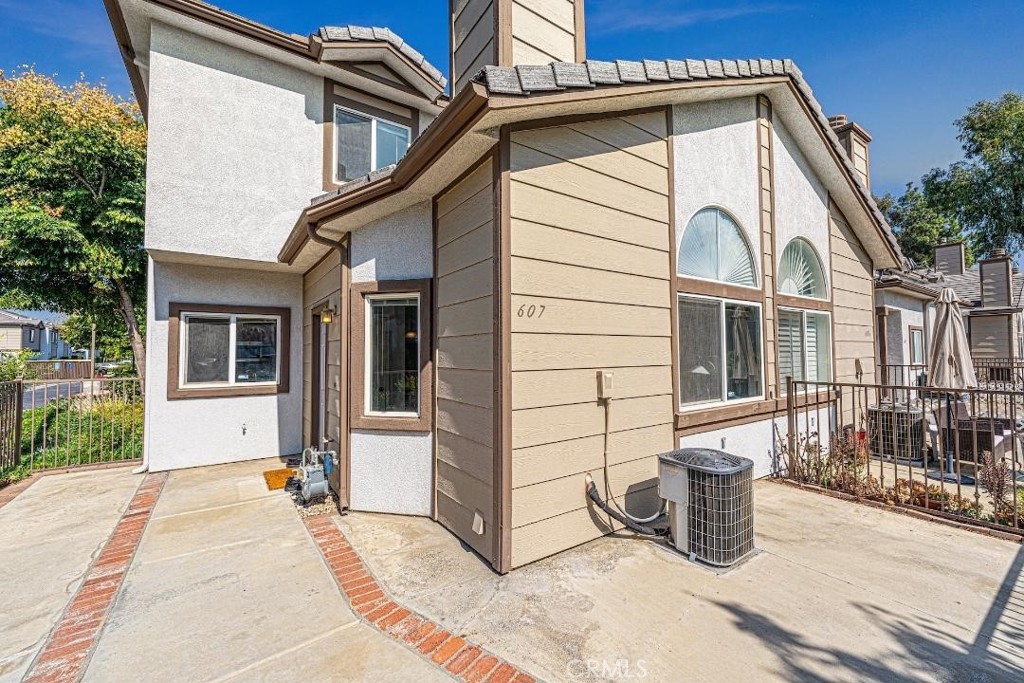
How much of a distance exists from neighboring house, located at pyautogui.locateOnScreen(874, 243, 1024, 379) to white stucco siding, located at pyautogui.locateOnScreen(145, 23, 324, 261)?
11.5 metres

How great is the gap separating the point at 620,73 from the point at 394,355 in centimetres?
343

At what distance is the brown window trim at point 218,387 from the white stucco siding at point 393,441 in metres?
3.39

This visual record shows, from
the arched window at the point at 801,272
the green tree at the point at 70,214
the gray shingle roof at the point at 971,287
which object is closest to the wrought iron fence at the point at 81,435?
the green tree at the point at 70,214

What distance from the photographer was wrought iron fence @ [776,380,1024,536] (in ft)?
14.0

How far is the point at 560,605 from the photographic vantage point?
3.00m

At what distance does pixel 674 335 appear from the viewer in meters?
4.70

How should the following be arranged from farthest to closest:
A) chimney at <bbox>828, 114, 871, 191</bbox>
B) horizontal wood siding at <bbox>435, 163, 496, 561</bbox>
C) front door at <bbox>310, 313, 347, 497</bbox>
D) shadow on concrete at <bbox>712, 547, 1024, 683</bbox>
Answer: chimney at <bbox>828, 114, 871, 191</bbox> < front door at <bbox>310, 313, 347, 497</bbox> < horizontal wood siding at <bbox>435, 163, 496, 561</bbox> < shadow on concrete at <bbox>712, 547, 1024, 683</bbox>

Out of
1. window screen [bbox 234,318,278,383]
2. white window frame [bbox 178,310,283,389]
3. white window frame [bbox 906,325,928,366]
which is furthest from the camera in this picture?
white window frame [bbox 906,325,928,366]

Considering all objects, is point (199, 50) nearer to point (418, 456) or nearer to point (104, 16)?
point (104, 16)

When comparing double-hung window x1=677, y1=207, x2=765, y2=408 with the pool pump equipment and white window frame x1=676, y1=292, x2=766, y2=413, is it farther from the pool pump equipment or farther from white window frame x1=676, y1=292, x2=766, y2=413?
the pool pump equipment

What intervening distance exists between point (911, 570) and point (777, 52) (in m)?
6.13

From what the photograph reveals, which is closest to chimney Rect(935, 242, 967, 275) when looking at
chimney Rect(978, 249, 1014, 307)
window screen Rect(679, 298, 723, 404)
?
chimney Rect(978, 249, 1014, 307)

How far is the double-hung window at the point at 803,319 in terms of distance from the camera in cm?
637

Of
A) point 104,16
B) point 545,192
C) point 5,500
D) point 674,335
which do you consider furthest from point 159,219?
point 674,335
